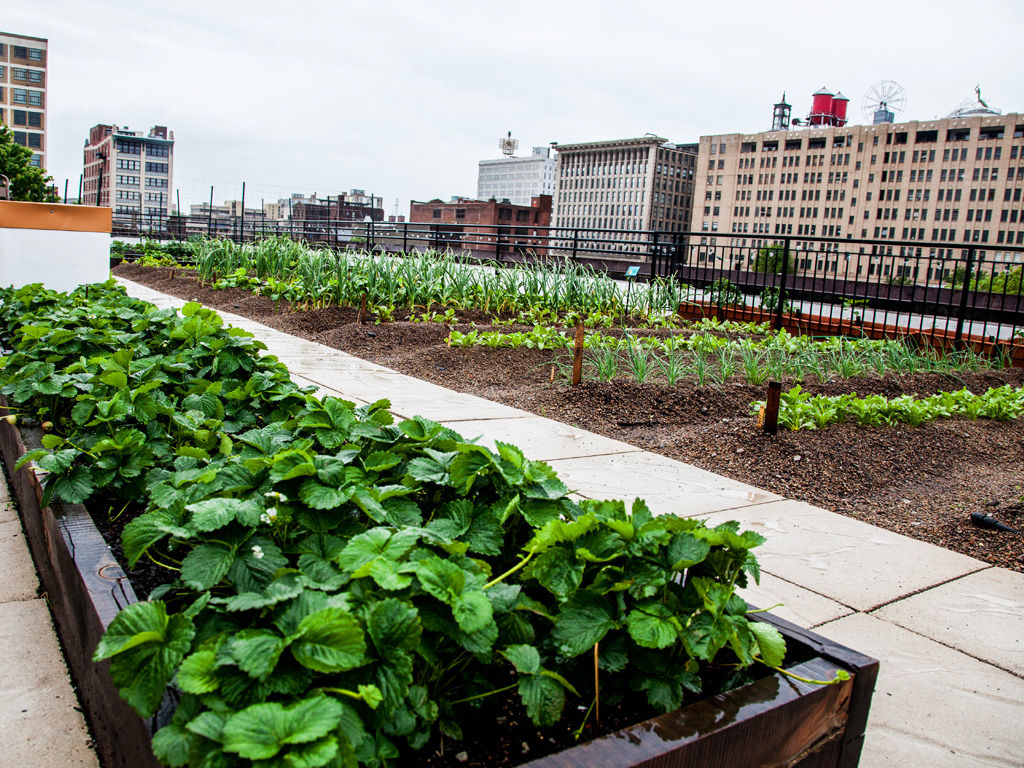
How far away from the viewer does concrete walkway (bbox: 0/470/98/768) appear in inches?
58.1

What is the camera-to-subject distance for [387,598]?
116 centimetres

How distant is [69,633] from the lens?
68.0 inches

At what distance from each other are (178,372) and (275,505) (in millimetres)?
1487

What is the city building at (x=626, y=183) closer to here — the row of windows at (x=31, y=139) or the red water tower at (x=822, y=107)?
the red water tower at (x=822, y=107)

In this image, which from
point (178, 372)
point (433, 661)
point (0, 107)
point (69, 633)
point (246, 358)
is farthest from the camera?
point (0, 107)

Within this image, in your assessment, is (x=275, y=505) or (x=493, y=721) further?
(x=275, y=505)

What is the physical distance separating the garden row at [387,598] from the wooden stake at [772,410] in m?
2.36

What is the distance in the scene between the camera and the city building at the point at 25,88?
103 meters

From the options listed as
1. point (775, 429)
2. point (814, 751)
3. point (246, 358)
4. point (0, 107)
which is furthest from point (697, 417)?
point (0, 107)

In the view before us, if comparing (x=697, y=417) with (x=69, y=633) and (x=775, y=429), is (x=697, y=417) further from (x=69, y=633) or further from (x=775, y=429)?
(x=69, y=633)

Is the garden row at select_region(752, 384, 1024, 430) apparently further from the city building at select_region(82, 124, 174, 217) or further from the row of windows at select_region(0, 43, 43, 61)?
the city building at select_region(82, 124, 174, 217)

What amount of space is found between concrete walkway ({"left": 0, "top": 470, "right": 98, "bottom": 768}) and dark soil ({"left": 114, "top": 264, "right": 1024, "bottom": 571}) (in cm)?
269

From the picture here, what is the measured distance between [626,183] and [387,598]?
180m

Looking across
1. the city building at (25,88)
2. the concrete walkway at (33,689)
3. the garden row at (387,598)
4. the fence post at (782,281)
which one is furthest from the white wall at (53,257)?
the city building at (25,88)
